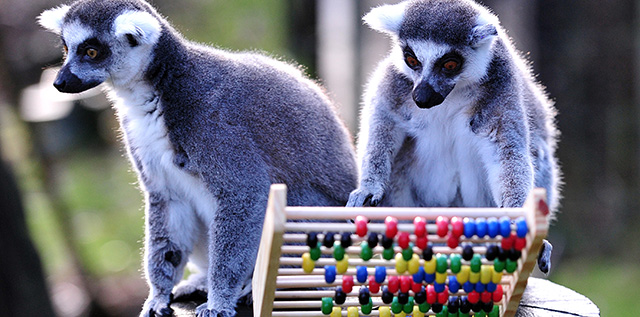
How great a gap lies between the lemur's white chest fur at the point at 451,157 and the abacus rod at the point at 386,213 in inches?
40.5

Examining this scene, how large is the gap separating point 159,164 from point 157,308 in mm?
805

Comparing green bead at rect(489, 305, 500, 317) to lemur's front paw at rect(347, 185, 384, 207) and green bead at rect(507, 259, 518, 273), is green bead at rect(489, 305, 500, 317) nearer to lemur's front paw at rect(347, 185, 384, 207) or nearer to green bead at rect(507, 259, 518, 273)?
green bead at rect(507, 259, 518, 273)

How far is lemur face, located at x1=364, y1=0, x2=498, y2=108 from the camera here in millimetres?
3703

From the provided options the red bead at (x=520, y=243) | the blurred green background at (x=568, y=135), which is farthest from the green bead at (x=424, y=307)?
the blurred green background at (x=568, y=135)

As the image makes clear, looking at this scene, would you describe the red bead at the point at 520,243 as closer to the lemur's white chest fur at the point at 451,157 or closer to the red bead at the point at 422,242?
the red bead at the point at 422,242

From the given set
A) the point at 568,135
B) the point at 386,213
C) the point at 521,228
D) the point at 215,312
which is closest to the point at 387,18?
the point at 386,213

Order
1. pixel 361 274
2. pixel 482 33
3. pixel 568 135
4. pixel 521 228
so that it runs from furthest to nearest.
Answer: pixel 568 135 < pixel 482 33 < pixel 361 274 < pixel 521 228

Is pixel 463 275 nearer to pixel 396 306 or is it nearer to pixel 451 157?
pixel 396 306

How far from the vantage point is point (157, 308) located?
4.01 metres

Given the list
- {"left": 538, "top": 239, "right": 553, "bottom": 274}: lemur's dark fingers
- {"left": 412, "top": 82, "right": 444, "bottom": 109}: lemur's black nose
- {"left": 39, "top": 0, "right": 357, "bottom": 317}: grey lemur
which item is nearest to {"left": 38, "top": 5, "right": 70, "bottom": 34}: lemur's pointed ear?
{"left": 39, "top": 0, "right": 357, "bottom": 317}: grey lemur

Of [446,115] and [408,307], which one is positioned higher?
[446,115]

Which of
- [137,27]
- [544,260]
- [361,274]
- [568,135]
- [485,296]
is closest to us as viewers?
[361,274]

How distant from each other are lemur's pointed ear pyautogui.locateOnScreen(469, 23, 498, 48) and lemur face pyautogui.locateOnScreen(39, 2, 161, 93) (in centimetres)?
170

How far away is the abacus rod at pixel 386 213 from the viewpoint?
276 centimetres
